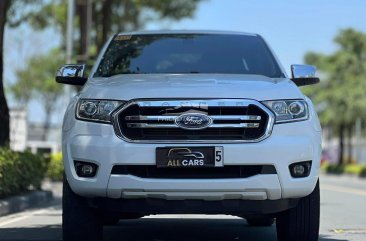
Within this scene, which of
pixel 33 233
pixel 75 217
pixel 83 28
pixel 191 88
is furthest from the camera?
pixel 83 28

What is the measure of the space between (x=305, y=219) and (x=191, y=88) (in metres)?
1.51

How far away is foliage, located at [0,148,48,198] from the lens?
1019 centimetres

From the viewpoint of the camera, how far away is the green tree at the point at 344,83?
137 ft

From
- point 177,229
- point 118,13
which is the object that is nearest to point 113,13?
point 118,13

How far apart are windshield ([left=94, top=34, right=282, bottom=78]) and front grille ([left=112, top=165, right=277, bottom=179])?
1.45 meters

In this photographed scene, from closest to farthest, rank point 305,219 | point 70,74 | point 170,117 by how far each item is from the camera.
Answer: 1. point 170,117
2. point 305,219
3. point 70,74

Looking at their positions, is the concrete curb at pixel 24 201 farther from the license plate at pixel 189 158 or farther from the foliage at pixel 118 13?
the foliage at pixel 118 13

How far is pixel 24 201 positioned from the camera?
11.0 meters

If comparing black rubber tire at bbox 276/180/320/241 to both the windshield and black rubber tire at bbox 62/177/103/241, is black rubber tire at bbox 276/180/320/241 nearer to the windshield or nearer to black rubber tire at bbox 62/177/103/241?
the windshield

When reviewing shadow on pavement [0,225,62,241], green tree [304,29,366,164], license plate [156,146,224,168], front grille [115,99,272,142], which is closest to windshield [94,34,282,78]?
front grille [115,99,272,142]

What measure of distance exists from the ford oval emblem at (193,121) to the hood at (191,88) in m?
0.17

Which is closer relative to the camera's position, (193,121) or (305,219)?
(193,121)

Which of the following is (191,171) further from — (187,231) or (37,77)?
(37,77)

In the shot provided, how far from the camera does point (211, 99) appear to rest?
5.12m
